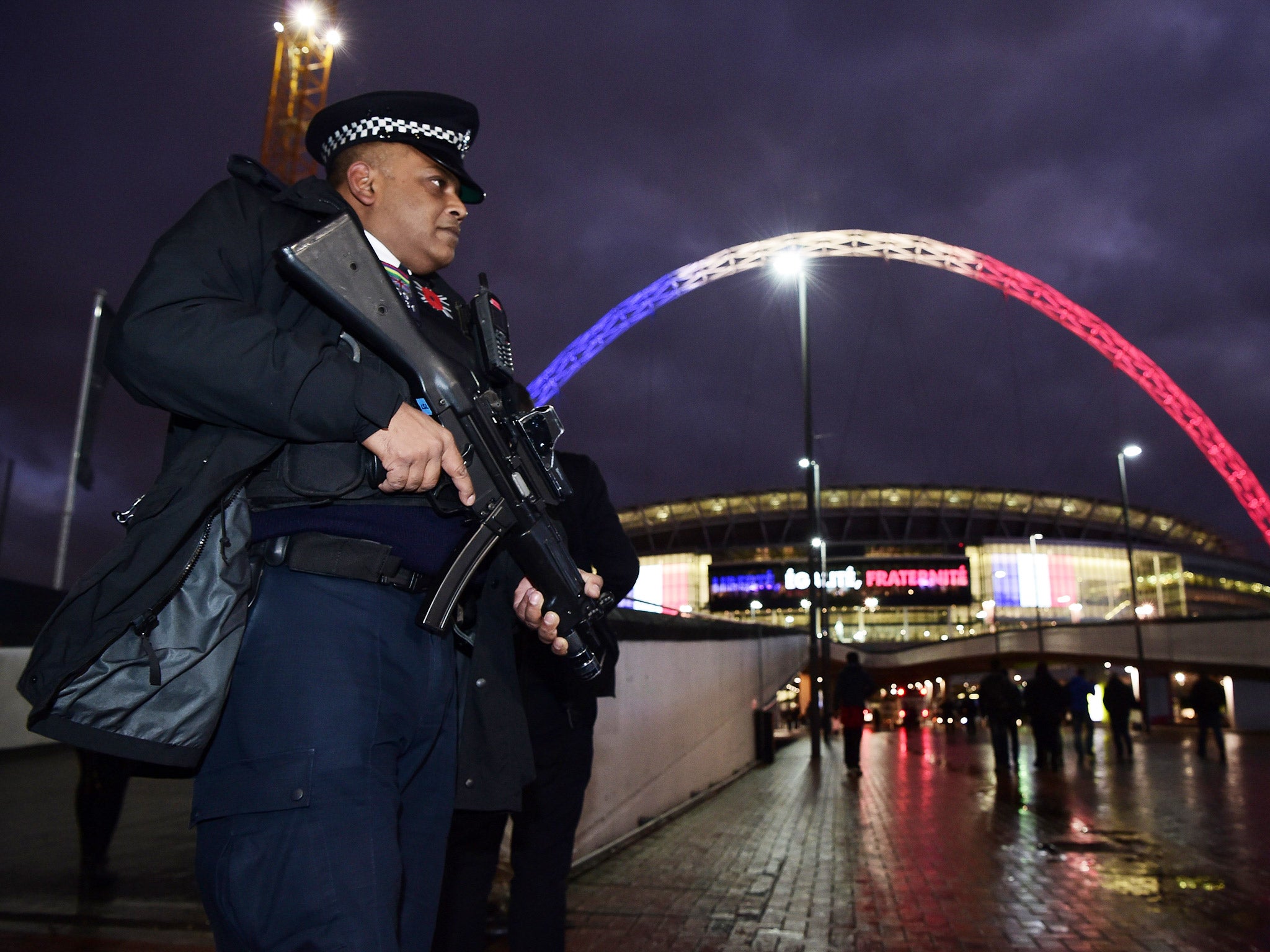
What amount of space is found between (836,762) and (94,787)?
1440 cm

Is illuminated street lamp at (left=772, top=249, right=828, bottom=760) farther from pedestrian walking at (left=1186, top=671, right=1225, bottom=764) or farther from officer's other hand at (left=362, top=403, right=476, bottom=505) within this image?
officer's other hand at (left=362, top=403, right=476, bottom=505)

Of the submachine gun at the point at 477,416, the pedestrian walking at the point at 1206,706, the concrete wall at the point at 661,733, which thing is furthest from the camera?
the pedestrian walking at the point at 1206,706

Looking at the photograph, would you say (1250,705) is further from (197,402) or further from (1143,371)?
(197,402)

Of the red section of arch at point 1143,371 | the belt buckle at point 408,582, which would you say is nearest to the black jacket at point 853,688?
the belt buckle at point 408,582

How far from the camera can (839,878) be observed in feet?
20.5

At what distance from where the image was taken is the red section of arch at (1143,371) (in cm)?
4394

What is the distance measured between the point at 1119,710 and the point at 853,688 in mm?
7134

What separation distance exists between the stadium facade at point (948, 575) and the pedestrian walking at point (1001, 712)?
48352 mm

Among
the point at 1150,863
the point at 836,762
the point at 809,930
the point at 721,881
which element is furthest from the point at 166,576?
the point at 836,762

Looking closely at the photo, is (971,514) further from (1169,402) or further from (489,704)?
(489,704)

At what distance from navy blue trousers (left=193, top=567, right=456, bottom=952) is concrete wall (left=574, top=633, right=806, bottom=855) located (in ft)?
16.2

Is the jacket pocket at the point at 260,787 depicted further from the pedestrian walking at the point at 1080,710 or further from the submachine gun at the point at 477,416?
the pedestrian walking at the point at 1080,710

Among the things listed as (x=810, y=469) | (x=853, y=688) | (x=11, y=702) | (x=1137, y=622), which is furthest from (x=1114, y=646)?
(x=11, y=702)

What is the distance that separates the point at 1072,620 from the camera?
2660 inches
